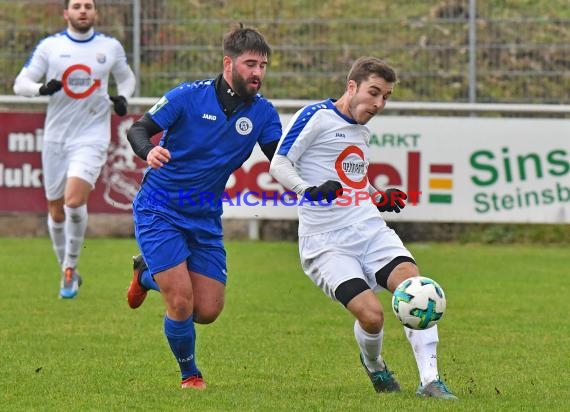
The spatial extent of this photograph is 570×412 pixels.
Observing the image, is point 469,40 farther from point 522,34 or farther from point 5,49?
point 5,49

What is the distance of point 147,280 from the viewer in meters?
7.64

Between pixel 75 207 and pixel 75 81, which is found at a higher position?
pixel 75 81

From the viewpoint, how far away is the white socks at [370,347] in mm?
6805

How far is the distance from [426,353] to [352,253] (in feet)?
2.23

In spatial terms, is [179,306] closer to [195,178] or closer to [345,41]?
[195,178]

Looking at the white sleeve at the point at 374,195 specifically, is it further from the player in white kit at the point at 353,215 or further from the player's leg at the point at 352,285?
the player's leg at the point at 352,285

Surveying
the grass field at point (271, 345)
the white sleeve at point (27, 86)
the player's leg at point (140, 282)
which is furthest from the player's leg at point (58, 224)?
the player's leg at point (140, 282)

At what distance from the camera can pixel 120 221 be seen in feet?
53.7

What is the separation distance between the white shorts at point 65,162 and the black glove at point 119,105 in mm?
439

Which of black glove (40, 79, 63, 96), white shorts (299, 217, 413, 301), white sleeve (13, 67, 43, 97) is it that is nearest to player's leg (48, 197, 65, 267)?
white sleeve (13, 67, 43, 97)

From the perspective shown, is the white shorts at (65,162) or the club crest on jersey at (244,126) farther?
the white shorts at (65,162)

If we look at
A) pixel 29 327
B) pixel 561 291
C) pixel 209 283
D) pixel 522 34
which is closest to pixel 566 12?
pixel 522 34

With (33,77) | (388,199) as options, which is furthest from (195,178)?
(33,77)

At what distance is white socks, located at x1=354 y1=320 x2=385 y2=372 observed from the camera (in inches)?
268
